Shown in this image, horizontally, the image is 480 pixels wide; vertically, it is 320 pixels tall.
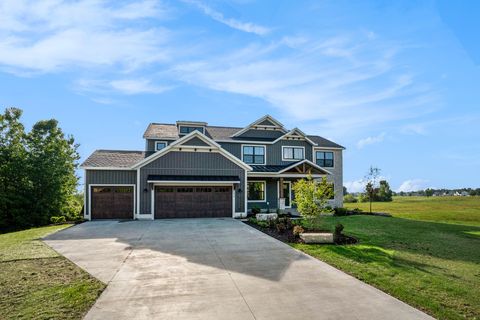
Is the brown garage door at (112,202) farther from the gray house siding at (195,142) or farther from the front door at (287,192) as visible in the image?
the front door at (287,192)

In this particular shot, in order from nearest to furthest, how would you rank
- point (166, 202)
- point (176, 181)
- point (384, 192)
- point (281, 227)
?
point (281, 227) < point (176, 181) < point (166, 202) < point (384, 192)

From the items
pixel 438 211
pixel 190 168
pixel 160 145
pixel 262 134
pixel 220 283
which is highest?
pixel 262 134

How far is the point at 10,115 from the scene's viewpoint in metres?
25.4

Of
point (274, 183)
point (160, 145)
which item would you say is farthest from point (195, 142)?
point (274, 183)

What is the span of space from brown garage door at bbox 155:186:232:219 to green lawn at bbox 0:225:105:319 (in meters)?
10.7

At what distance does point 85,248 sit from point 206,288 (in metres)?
6.50

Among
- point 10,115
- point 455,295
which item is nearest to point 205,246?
point 455,295

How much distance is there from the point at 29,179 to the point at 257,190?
1792cm

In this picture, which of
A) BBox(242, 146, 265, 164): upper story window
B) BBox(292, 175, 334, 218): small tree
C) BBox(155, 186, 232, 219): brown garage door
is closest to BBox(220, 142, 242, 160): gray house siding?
BBox(242, 146, 265, 164): upper story window

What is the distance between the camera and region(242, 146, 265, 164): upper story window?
85.4 ft

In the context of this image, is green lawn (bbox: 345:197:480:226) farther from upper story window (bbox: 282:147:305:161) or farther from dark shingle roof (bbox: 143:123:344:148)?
A: upper story window (bbox: 282:147:305:161)

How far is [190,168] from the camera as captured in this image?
824 inches

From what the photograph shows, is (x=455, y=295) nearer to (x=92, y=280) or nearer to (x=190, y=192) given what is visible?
(x=92, y=280)

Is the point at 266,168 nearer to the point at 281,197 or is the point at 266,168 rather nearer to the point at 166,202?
the point at 281,197
